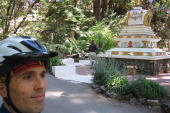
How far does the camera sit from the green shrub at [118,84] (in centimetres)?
610

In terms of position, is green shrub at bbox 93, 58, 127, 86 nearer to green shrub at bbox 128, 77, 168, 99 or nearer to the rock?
green shrub at bbox 128, 77, 168, 99

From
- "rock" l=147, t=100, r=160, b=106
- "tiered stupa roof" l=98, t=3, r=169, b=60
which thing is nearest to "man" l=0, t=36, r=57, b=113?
"rock" l=147, t=100, r=160, b=106

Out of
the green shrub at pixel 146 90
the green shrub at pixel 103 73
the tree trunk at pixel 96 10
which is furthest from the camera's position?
the tree trunk at pixel 96 10

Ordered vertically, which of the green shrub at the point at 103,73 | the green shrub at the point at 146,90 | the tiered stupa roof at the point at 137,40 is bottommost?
the green shrub at the point at 146,90

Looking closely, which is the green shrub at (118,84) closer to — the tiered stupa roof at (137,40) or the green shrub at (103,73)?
the green shrub at (103,73)

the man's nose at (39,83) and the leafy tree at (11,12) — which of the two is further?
the leafy tree at (11,12)

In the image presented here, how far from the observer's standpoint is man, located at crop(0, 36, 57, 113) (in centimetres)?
135

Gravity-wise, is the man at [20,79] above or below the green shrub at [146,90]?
above

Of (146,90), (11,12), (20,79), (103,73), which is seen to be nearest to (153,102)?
(146,90)

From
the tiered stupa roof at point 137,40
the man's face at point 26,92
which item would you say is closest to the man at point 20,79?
the man's face at point 26,92

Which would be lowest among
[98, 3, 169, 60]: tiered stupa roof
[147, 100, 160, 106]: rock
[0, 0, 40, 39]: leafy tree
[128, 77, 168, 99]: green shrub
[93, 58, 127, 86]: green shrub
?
[147, 100, 160, 106]: rock

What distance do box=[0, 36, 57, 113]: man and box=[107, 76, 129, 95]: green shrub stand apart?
197 inches

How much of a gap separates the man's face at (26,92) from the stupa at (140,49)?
876cm

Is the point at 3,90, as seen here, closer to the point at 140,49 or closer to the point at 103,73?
the point at 103,73
